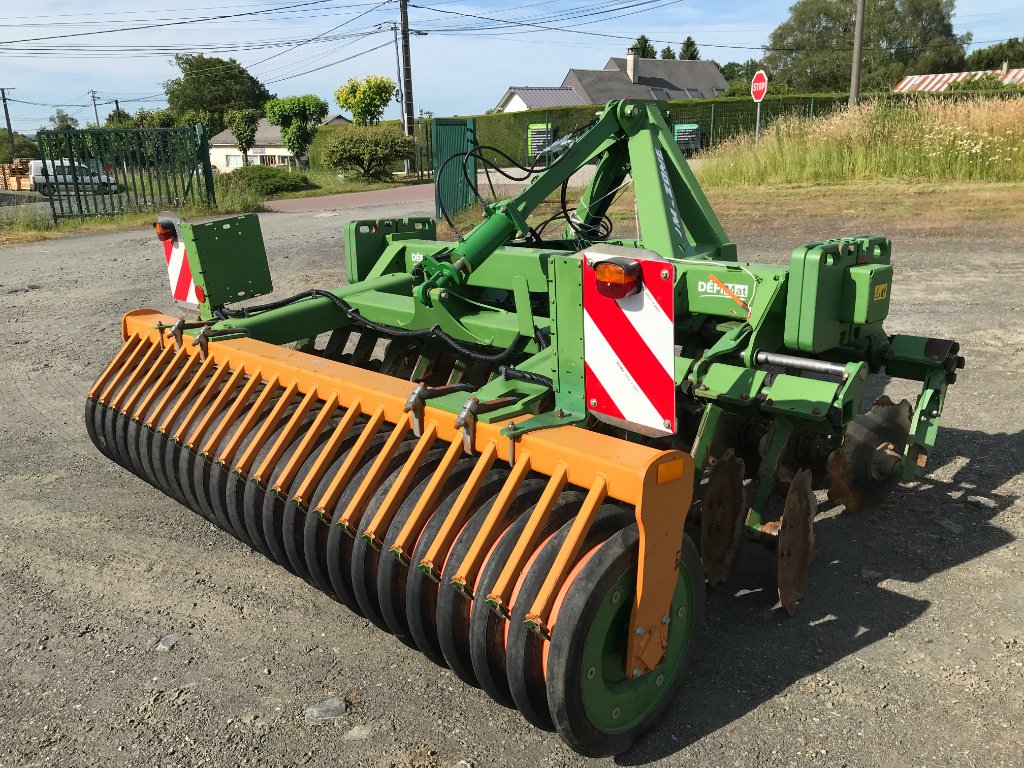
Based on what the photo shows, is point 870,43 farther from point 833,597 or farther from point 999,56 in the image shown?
point 833,597

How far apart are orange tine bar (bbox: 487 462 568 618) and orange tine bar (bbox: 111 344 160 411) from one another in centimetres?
259

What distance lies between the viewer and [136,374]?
169 inches

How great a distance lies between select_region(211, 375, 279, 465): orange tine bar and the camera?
3.48 metres

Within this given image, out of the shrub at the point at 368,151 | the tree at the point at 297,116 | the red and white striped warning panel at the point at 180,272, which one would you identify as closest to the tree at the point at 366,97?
the tree at the point at 297,116

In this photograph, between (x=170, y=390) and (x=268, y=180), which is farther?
(x=268, y=180)

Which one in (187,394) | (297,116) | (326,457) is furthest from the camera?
(297,116)

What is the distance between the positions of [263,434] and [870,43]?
79.4m

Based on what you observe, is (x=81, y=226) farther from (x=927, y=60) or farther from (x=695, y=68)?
(x=927, y=60)

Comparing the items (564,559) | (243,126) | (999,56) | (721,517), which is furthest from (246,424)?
(999,56)

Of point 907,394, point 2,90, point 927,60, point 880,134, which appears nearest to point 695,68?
point 927,60

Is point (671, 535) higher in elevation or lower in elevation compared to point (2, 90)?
lower

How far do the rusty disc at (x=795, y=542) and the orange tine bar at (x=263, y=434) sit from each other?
1928 mm

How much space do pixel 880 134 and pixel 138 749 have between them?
16139mm

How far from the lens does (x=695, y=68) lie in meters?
66.6
